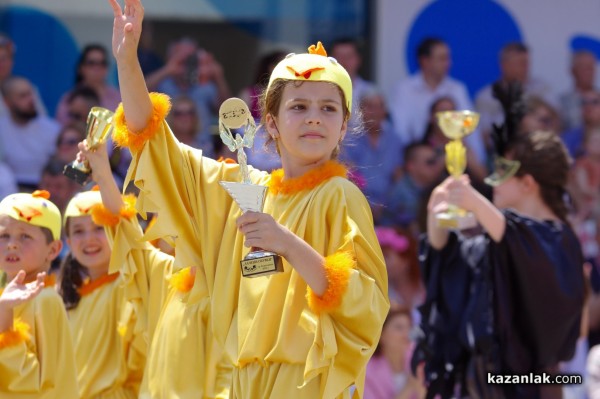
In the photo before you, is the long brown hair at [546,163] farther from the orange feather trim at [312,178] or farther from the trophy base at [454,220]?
the orange feather trim at [312,178]

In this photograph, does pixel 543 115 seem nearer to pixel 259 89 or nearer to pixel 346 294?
pixel 259 89

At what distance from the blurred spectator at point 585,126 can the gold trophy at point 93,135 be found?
5.86 meters

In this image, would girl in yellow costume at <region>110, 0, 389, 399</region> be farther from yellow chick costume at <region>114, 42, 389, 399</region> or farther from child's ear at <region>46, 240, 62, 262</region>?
child's ear at <region>46, 240, 62, 262</region>

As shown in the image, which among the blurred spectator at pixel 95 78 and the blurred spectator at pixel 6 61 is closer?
the blurred spectator at pixel 6 61

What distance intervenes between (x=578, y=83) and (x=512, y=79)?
2.27 ft

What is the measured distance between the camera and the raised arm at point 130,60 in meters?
4.24

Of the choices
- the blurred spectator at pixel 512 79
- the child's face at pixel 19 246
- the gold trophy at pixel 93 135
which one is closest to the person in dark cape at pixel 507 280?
the gold trophy at pixel 93 135

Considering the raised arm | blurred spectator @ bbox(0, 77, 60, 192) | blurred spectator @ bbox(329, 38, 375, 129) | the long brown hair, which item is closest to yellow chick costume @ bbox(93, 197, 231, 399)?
the raised arm

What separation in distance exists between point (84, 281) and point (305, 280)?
2567 mm

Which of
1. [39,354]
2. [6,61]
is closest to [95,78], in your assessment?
[6,61]

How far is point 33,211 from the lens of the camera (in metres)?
5.38

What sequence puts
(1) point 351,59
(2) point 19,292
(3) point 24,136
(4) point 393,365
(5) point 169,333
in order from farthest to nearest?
(1) point 351,59
(3) point 24,136
(4) point 393,365
(5) point 169,333
(2) point 19,292

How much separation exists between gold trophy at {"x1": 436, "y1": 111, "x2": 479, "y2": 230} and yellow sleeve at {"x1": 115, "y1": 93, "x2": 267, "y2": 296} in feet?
6.44

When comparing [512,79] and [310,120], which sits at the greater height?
[512,79]
